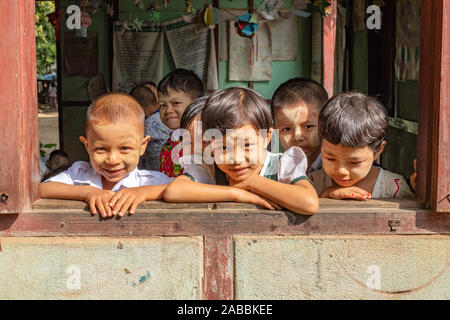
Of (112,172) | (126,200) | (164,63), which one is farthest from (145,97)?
(126,200)

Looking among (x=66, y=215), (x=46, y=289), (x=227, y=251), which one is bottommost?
(x=46, y=289)

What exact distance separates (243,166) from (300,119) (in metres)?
1.02

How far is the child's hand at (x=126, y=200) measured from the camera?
8.64 feet

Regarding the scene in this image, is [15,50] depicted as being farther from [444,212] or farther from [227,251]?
[444,212]

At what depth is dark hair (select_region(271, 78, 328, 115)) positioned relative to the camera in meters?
3.68

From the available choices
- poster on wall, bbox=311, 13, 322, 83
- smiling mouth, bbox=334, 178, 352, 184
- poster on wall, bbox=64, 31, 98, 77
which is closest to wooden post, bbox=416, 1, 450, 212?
smiling mouth, bbox=334, 178, 352, 184

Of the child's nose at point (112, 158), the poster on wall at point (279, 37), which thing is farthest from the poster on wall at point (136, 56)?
the child's nose at point (112, 158)

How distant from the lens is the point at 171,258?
266 centimetres

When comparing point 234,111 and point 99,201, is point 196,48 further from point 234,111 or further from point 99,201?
point 99,201

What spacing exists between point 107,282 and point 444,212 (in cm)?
159

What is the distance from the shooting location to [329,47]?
23.2ft

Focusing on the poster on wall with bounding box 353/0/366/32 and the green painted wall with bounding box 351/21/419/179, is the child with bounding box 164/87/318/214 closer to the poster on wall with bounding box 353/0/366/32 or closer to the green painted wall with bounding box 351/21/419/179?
the green painted wall with bounding box 351/21/419/179

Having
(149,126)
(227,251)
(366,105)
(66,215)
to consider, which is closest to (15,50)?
(66,215)

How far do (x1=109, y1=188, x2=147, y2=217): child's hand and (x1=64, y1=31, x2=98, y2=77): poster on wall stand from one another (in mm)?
5367
